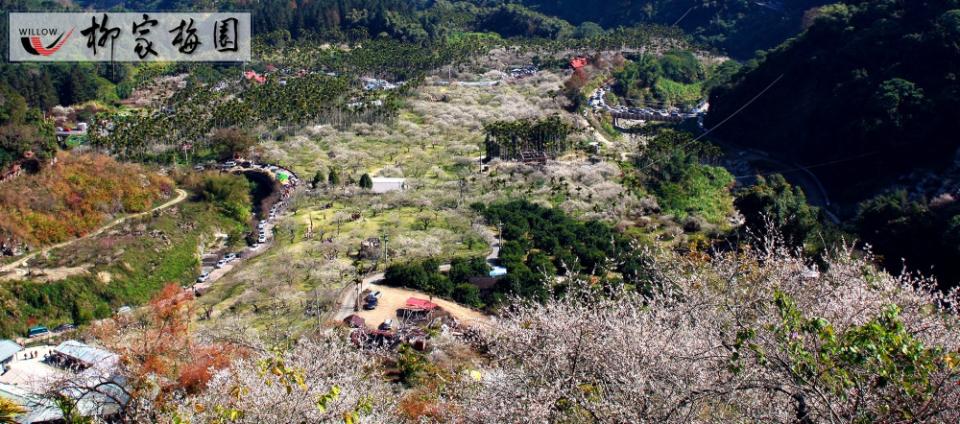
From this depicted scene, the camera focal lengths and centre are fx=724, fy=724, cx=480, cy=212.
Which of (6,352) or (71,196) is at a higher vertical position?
(71,196)

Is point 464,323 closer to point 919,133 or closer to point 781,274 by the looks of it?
point 781,274

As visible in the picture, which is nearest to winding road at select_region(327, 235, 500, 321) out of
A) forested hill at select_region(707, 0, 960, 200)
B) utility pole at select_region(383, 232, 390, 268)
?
utility pole at select_region(383, 232, 390, 268)

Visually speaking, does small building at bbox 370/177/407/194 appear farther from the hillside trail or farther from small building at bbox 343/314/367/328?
small building at bbox 343/314/367/328

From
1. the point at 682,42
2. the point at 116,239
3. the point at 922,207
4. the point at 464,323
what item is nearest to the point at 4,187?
the point at 116,239

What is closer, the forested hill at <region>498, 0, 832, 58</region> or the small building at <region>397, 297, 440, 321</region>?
the small building at <region>397, 297, 440, 321</region>

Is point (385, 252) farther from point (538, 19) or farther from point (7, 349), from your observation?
point (538, 19)

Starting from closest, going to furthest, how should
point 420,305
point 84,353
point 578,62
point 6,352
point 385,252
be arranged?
1. point 84,353
2. point 6,352
3. point 420,305
4. point 385,252
5. point 578,62

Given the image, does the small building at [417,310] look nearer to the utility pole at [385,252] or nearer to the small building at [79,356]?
the utility pole at [385,252]

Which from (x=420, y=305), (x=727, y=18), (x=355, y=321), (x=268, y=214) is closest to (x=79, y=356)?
(x=355, y=321)

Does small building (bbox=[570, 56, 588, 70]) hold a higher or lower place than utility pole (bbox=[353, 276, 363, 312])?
higher
